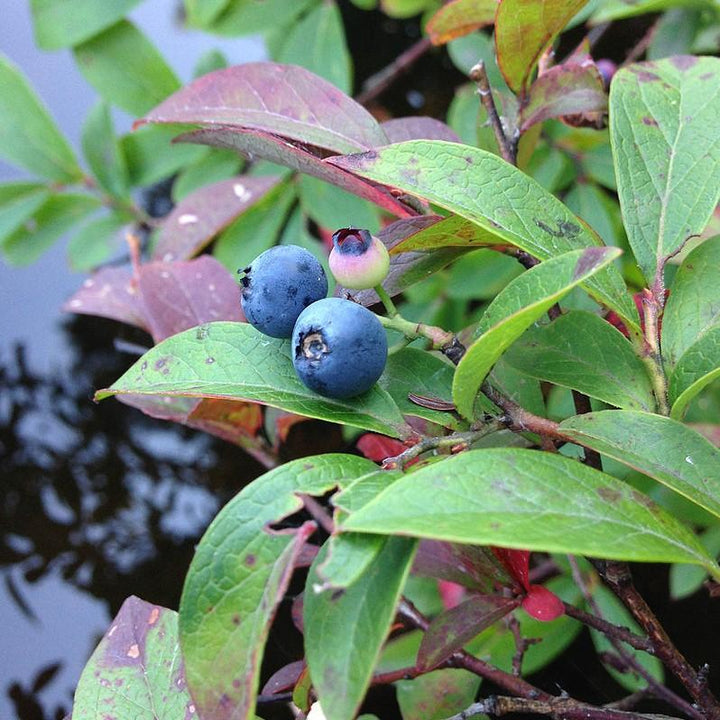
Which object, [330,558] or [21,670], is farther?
[21,670]

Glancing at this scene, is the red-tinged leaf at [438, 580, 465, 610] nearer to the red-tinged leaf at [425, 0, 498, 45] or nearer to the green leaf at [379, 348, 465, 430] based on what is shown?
the green leaf at [379, 348, 465, 430]

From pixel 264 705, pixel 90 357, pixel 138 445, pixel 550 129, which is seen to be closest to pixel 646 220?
pixel 264 705

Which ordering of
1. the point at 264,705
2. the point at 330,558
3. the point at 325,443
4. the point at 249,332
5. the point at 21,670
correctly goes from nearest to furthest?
the point at 330,558 → the point at 249,332 → the point at 264,705 → the point at 21,670 → the point at 325,443

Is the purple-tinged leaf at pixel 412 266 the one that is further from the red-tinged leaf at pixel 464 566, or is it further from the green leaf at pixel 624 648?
the green leaf at pixel 624 648

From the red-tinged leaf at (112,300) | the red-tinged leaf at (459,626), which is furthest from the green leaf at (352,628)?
the red-tinged leaf at (112,300)

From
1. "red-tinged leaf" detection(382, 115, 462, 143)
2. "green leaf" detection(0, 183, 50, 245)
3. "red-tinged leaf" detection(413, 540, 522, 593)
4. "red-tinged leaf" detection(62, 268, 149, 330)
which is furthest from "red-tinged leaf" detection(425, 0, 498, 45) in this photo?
"green leaf" detection(0, 183, 50, 245)

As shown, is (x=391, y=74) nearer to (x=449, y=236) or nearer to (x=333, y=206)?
(x=333, y=206)

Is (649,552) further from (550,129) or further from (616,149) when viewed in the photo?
(550,129)

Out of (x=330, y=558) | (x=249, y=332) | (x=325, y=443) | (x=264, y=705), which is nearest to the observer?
(x=330, y=558)
